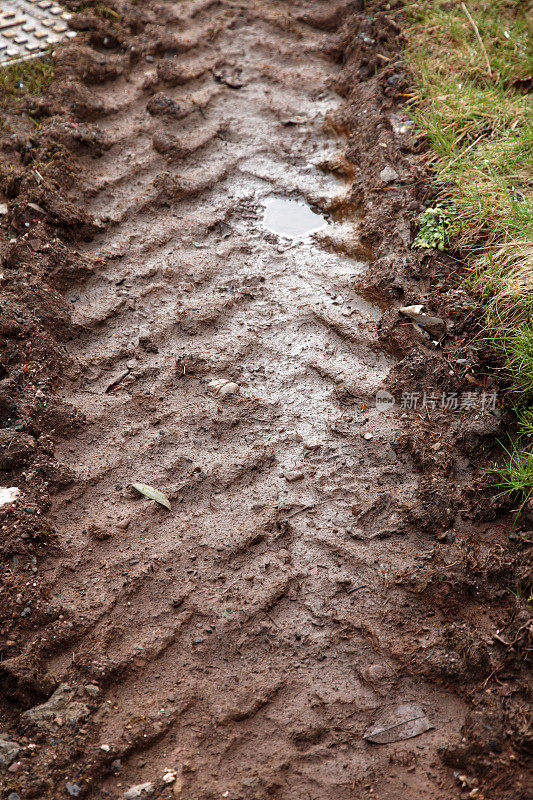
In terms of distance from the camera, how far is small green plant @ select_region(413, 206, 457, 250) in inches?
128

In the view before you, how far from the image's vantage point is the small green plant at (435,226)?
10.7 feet

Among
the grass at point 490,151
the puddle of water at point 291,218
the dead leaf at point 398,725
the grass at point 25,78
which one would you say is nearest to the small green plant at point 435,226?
the grass at point 490,151

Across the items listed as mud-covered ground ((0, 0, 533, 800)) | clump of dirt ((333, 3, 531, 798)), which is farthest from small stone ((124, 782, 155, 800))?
clump of dirt ((333, 3, 531, 798))

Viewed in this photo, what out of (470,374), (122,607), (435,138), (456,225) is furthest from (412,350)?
(122,607)

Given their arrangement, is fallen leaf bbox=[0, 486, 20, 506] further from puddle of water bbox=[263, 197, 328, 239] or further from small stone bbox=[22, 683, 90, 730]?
puddle of water bbox=[263, 197, 328, 239]

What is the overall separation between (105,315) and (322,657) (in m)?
1.95

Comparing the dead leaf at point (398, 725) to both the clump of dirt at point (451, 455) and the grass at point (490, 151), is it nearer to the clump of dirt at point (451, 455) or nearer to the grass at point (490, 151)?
the clump of dirt at point (451, 455)

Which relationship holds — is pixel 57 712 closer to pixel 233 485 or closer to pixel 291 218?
pixel 233 485

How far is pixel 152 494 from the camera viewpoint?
2559 mm

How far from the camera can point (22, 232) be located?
3.36 meters

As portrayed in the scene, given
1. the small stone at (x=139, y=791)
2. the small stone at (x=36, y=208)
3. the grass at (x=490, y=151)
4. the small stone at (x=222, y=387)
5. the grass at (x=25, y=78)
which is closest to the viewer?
the small stone at (x=139, y=791)

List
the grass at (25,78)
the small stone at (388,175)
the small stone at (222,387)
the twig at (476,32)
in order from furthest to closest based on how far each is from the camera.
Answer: the grass at (25,78) → the twig at (476,32) → the small stone at (388,175) → the small stone at (222,387)

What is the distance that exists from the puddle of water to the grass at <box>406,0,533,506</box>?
2.25 ft

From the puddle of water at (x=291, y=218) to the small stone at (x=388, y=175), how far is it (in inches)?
16.4
